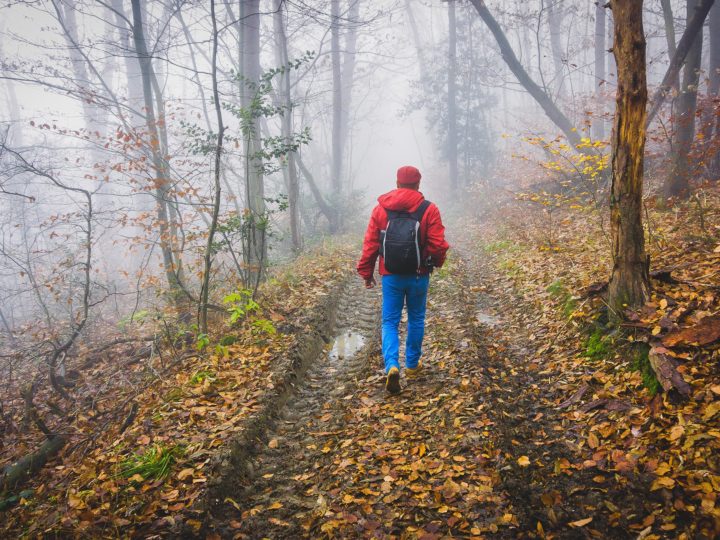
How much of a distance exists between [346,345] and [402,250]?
9.32 feet

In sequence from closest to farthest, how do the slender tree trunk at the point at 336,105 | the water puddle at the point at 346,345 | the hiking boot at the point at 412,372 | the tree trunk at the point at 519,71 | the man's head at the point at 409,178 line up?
the man's head at the point at 409,178, the hiking boot at the point at 412,372, the water puddle at the point at 346,345, the tree trunk at the point at 519,71, the slender tree trunk at the point at 336,105

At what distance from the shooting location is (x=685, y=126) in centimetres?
834

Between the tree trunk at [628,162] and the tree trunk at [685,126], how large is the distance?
535cm

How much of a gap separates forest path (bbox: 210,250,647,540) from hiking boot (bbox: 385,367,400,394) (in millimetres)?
132

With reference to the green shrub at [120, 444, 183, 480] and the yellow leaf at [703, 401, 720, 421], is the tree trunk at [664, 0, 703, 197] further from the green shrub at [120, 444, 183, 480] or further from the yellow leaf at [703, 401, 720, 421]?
the green shrub at [120, 444, 183, 480]

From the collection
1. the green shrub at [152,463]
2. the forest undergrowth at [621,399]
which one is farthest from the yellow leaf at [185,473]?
the forest undergrowth at [621,399]

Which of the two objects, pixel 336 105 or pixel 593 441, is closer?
pixel 593 441

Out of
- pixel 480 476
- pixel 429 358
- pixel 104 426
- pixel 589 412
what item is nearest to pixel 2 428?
pixel 104 426

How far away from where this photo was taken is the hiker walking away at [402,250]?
14.8 feet

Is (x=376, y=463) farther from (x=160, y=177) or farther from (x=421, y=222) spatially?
(x=160, y=177)

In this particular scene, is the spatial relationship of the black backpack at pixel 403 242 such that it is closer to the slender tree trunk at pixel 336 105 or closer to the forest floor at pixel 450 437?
the forest floor at pixel 450 437

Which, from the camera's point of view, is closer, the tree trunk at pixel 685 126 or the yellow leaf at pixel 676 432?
the yellow leaf at pixel 676 432

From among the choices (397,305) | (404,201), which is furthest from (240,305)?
(404,201)

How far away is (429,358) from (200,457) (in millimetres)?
3142
